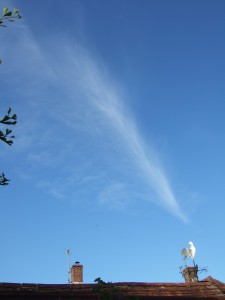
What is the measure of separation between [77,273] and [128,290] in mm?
6827

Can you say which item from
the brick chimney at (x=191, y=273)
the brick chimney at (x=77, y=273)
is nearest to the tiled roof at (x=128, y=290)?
the brick chimney at (x=191, y=273)

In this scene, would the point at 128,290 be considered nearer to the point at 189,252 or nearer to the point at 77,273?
the point at 189,252

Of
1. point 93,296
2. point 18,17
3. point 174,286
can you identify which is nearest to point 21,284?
point 93,296

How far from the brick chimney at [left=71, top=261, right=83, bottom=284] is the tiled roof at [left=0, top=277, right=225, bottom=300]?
20.6 feet

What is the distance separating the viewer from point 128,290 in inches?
505

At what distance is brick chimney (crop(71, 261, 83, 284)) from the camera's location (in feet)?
62.1

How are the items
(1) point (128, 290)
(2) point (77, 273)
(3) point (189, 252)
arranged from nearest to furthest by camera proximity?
(1) point (128, 290), (3) point (189, 252), (2) point (77, 273)

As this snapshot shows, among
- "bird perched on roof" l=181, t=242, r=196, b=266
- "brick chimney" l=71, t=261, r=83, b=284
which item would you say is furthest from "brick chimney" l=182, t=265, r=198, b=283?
"brick chimney" l=71, t=261, r=83, b=284

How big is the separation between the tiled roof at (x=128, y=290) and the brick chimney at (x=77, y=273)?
628cm

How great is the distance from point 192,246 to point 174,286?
332cm

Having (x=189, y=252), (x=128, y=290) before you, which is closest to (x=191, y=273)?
(x=189, y=252)

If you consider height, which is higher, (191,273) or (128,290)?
(191,273)

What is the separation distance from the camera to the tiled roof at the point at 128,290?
39.7ft

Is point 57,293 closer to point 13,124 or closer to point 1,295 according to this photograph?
point 1,295
